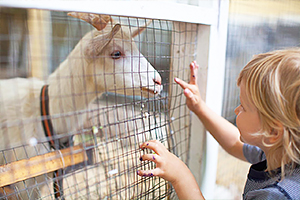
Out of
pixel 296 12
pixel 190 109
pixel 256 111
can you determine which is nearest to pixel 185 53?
pixel 190 109

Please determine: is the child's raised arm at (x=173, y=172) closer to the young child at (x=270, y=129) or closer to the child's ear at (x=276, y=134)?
the young child at (x=270, y=129)

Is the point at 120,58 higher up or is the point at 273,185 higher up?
the point at 120,58

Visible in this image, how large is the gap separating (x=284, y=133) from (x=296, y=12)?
41.9 inches

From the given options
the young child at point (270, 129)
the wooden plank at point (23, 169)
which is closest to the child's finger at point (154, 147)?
the young child at point (270, 129)

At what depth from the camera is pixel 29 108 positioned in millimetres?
1212

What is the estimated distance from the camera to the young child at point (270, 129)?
0.54 m

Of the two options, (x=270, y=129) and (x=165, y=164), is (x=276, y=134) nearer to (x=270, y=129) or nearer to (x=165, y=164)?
(x=270, y=129)

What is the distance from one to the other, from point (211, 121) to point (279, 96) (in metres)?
0.38

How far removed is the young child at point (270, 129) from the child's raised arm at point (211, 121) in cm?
21

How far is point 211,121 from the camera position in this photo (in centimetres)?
90

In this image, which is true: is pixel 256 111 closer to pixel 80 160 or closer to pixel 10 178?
pixel 10 178

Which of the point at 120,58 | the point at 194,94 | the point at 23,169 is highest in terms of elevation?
the point at 120,58

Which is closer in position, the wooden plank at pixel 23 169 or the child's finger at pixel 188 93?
the wooden plank at pixel 23 169

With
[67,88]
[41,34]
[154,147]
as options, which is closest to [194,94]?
[154,147]
